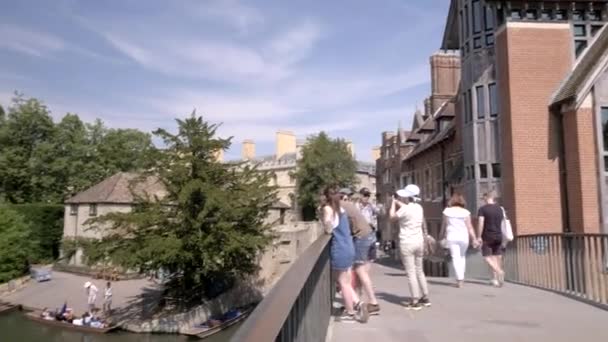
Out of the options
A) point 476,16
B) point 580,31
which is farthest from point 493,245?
point 476,16

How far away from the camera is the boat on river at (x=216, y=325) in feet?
97.1

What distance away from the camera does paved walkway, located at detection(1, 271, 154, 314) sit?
120 ft

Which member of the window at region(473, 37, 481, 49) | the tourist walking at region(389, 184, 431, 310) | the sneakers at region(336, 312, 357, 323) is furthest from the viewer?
the window at region(473, 37, 481, 49)

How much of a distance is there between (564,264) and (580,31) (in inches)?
554

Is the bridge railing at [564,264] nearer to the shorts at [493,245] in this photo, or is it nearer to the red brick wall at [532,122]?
the shorts at [493,245]

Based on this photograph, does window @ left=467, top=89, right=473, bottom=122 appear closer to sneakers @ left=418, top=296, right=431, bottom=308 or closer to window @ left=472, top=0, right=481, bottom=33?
window @ left=472, top=0, right=481, bottom=33

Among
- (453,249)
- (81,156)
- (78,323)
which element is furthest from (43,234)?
(453,249)

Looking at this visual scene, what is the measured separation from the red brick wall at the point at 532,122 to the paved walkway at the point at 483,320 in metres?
10.1

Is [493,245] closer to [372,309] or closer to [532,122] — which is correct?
[372,309]

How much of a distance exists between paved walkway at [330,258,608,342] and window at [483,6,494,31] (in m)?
14.5

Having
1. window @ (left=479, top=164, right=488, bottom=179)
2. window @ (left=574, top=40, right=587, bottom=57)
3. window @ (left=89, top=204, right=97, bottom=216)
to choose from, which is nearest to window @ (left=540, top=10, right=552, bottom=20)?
window @ (left=574, top=40, right=587, bottom=57)

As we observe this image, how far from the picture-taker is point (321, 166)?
63.1 metres

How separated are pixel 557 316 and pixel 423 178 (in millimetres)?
28082

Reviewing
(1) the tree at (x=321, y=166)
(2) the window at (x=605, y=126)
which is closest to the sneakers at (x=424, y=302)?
(2) the window at (x=605, y=126)
